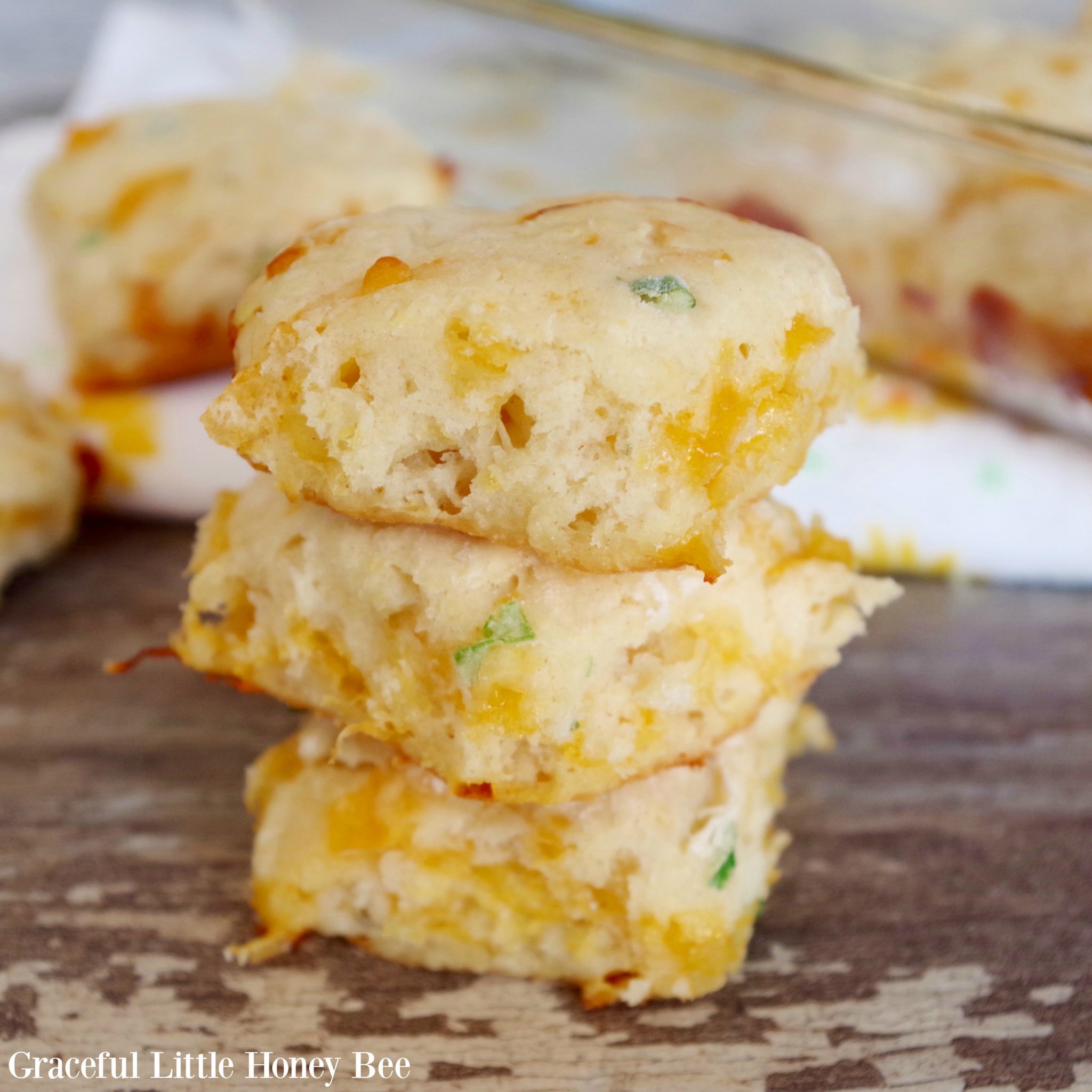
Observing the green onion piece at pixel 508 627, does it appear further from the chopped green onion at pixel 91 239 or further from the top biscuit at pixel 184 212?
the chopped green onion at pixel 91 239

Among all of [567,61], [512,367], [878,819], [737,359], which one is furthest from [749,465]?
[567,61]

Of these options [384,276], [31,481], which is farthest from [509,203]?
[384,276]

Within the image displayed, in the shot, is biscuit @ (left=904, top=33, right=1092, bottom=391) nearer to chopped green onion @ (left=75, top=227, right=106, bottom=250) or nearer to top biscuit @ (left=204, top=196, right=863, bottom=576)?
top biscuit @ (left=204, top=196, right=863, bottom=576)

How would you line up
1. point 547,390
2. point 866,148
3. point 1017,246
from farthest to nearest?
point 866,148, point 1017,246, point 547,390

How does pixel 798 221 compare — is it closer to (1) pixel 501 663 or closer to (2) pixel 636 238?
(2) pixel 636 238

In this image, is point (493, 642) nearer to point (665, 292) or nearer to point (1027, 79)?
point (665, 292)
